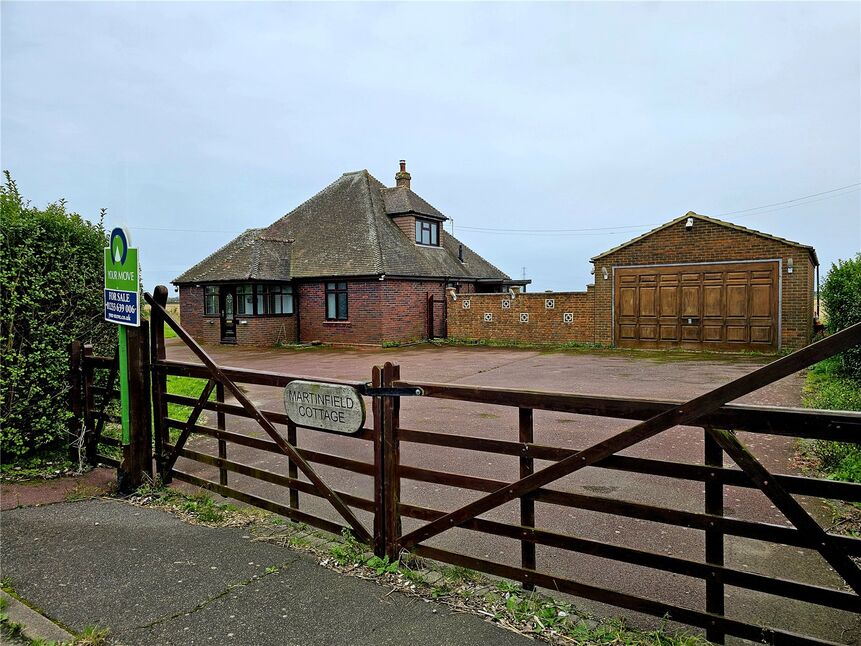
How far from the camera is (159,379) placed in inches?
224

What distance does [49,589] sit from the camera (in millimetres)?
3846

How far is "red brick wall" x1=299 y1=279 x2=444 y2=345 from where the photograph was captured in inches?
905

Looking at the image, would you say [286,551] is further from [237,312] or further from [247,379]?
[237,312]

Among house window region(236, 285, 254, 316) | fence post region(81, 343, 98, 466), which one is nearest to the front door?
house window region(236, 285, 254, 316)

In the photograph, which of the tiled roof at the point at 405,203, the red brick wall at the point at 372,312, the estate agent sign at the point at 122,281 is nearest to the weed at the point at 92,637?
the estate agent sign at the point at 122,281

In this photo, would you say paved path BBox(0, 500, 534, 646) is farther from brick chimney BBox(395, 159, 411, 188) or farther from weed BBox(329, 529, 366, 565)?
brick chimney BBox(395, 159, 411, 188)

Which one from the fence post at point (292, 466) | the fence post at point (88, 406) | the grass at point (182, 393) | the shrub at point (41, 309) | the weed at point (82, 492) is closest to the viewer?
the fence post at point (292, 466)

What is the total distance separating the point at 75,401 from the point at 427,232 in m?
22.3

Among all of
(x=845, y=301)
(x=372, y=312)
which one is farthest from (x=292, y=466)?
(x=372, y=312)

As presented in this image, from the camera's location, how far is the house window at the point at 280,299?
24.4m

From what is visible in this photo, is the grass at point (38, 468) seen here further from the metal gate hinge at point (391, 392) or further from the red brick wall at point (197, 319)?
the red brick wall at point (197, 319)

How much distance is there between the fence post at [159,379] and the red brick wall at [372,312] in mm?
17005

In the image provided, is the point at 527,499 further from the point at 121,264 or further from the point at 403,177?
the point at 403,177

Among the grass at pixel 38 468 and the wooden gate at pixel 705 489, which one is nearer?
the wooden gate at pixel 705 489
